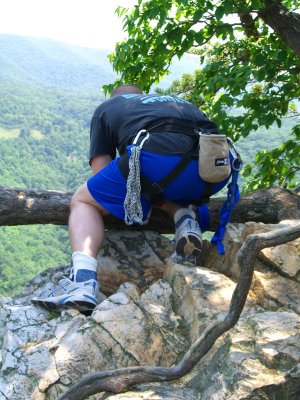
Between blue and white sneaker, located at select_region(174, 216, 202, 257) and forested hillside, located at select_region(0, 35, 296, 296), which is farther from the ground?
blue and white sneaker, located at select_region(174, 216, 202, 257)

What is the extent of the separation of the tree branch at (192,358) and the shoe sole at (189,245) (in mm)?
1151

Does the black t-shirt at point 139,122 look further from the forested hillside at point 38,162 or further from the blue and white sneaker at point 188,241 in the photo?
the forested hillside at point 38,162

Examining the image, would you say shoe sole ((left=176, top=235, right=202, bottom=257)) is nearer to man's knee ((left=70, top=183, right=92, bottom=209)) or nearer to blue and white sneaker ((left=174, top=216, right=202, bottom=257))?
blue and white sneaker ((left=174, top=216, right=202, bottom=257))

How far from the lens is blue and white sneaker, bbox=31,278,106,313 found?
3.40 m

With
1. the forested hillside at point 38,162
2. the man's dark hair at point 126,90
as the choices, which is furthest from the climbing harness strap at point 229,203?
the forested hillside at point 38,162

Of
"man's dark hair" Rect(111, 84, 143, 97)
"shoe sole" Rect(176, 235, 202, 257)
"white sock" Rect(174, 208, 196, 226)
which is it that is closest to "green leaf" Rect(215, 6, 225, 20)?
"man's dark hair" Rect(111, 84, 143, 97)

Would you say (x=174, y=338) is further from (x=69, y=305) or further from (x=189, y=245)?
(x=189, y=245)

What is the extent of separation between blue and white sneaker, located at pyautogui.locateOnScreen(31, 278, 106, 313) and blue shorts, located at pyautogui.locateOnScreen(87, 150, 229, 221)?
0.68 metres

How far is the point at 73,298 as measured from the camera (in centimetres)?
339

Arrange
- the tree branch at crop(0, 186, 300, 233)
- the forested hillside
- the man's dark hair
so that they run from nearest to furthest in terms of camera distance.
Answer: the tree branch at crop(0, 186, 300, 233)
the man's dark hair
the forested hillside

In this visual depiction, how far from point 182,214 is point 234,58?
4204 mm

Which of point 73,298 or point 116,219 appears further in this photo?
point 116,219

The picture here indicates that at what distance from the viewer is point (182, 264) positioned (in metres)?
3.94

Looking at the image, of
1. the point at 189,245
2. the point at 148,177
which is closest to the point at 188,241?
the point at 189,245
